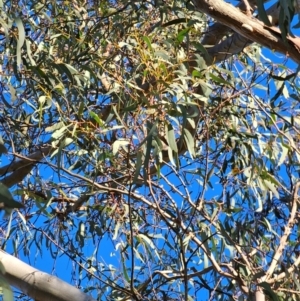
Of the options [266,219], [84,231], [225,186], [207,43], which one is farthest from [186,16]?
[84,231]

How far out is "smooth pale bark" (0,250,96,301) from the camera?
1.81 meters

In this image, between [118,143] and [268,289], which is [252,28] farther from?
[268,289]

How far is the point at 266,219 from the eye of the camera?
297 centimetres

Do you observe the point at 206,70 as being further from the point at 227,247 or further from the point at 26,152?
the point at 26,152

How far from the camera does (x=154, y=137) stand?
216 centimetres

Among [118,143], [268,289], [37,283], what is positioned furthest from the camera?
[118,143]

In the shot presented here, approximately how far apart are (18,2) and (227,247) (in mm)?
1452

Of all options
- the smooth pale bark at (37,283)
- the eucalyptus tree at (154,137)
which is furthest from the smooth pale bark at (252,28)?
the smooth pale bark at (37,283)

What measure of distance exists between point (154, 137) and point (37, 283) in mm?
552

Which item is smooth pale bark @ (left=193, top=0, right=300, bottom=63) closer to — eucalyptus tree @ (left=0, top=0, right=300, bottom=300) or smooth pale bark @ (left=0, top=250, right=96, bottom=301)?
eucalyptus tree @ (left=0, top=0, right=300, bottom=300)

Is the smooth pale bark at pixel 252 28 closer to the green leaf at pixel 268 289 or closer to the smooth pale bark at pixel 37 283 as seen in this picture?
the green leaf at pixel 268 289

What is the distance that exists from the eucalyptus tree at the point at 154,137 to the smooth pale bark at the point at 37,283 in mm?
477

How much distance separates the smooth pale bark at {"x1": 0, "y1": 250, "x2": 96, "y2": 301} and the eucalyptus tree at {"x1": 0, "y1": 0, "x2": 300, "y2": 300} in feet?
1.57

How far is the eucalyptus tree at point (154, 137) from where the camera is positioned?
2.43 metres
